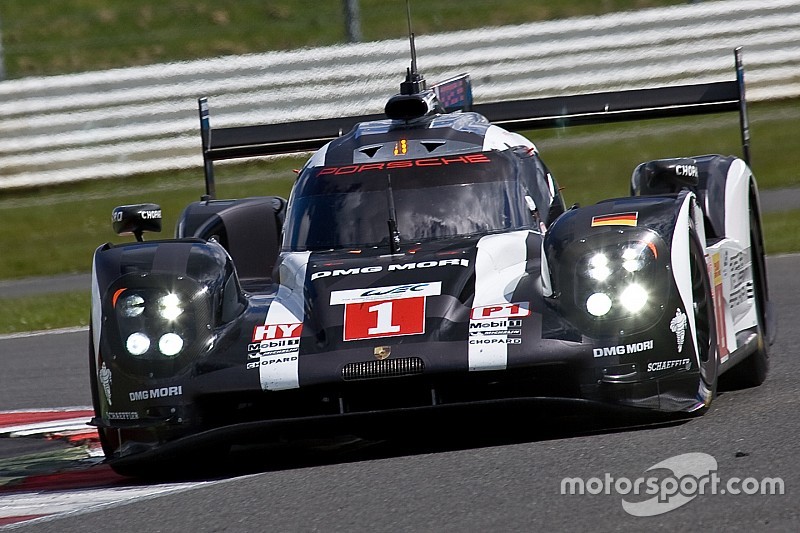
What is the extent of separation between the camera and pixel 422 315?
5.24 meters

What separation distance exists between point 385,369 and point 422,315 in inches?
11.9

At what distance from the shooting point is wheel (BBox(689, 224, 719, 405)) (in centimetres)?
532

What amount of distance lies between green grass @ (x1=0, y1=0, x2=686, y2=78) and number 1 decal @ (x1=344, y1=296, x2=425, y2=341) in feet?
40.4

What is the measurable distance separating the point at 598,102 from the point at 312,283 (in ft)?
8.55

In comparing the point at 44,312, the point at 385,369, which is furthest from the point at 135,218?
the point at 44,312

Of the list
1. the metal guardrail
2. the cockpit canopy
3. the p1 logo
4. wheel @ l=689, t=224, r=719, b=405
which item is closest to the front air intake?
the p1 logo

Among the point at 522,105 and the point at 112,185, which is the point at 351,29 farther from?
the point at 522,105

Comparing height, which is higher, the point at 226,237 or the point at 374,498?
the point at 226,237

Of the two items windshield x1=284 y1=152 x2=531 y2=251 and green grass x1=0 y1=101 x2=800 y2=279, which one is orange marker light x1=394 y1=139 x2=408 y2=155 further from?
green grass x1=0 y1=101 x2=800 y2=279

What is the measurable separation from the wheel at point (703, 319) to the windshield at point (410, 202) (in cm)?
95

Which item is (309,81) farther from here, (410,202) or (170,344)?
(170,344)

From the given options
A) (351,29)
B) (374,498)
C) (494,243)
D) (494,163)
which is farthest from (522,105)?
(351,29)

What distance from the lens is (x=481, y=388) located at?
520cm

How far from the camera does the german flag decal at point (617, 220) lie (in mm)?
5340
